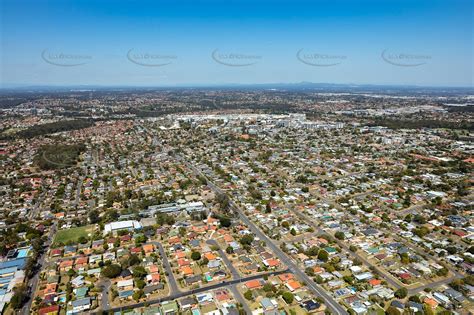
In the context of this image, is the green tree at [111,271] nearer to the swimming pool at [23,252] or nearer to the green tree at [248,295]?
→ the swimming pool at [23,252]

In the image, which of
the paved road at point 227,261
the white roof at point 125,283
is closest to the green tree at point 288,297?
the paved road at point 227,261

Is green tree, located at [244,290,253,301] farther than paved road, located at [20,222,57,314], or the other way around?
green tree, located at [244,290,253,301]

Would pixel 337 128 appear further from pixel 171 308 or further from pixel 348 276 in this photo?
pixel 171 308

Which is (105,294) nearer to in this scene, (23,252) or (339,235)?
(23,252)

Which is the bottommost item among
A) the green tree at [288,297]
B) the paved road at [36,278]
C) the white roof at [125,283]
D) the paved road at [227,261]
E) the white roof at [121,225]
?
the paved road at [36,278]

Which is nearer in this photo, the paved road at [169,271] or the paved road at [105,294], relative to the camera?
the paved road at [105,294]

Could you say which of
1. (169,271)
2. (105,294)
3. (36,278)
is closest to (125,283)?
(105,294)

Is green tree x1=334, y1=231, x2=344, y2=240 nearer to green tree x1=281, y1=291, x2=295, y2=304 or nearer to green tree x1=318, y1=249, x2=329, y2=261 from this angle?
green tree x1=318, y1=249, x2=329, y2=261

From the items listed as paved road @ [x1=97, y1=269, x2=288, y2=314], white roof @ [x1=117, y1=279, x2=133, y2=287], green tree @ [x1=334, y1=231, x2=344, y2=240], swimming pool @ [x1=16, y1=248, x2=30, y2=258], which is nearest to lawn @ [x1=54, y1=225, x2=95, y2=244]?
swimming pool @ [x1=16, y1=248, x2=30, y2=258]
